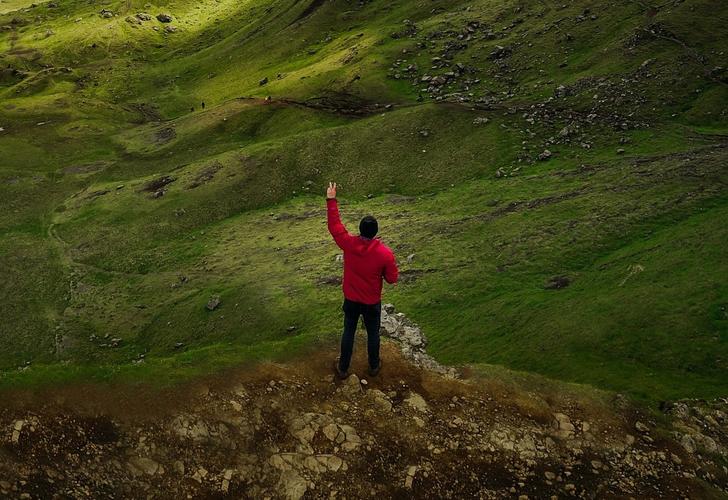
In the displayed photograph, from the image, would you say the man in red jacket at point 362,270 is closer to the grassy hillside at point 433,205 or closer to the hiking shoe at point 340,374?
the hiking shoe at point 340,374

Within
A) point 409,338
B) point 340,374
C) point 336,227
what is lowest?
point 409,338

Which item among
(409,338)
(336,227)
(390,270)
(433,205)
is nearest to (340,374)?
(390,270)

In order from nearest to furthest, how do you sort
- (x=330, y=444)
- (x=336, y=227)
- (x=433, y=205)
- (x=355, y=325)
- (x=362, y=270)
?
(x=330, y=444)
(x=336, y=227)
(x=362, y=270)
(x=355, y=325)
(x=433, y=205)

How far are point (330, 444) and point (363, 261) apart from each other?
5.52m

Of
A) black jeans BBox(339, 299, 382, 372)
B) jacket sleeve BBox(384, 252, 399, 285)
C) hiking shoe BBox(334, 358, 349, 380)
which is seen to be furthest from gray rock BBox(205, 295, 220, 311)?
jacket sleeve BBox(384, 252, 399, 285)

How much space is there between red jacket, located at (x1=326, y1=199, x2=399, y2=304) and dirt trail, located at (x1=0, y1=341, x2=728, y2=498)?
132 inches

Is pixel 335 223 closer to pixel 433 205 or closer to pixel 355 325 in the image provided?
pixel 355 325

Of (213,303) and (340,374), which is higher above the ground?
(340,374)

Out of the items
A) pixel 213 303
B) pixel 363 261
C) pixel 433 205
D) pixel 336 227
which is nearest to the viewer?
pixel 336 227

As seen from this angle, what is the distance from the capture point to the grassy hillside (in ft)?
78.7

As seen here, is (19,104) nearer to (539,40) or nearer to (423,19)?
(423,19)

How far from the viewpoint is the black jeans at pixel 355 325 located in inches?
683

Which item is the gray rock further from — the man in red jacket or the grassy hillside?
the man in red jacket

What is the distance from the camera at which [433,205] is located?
48250mm
